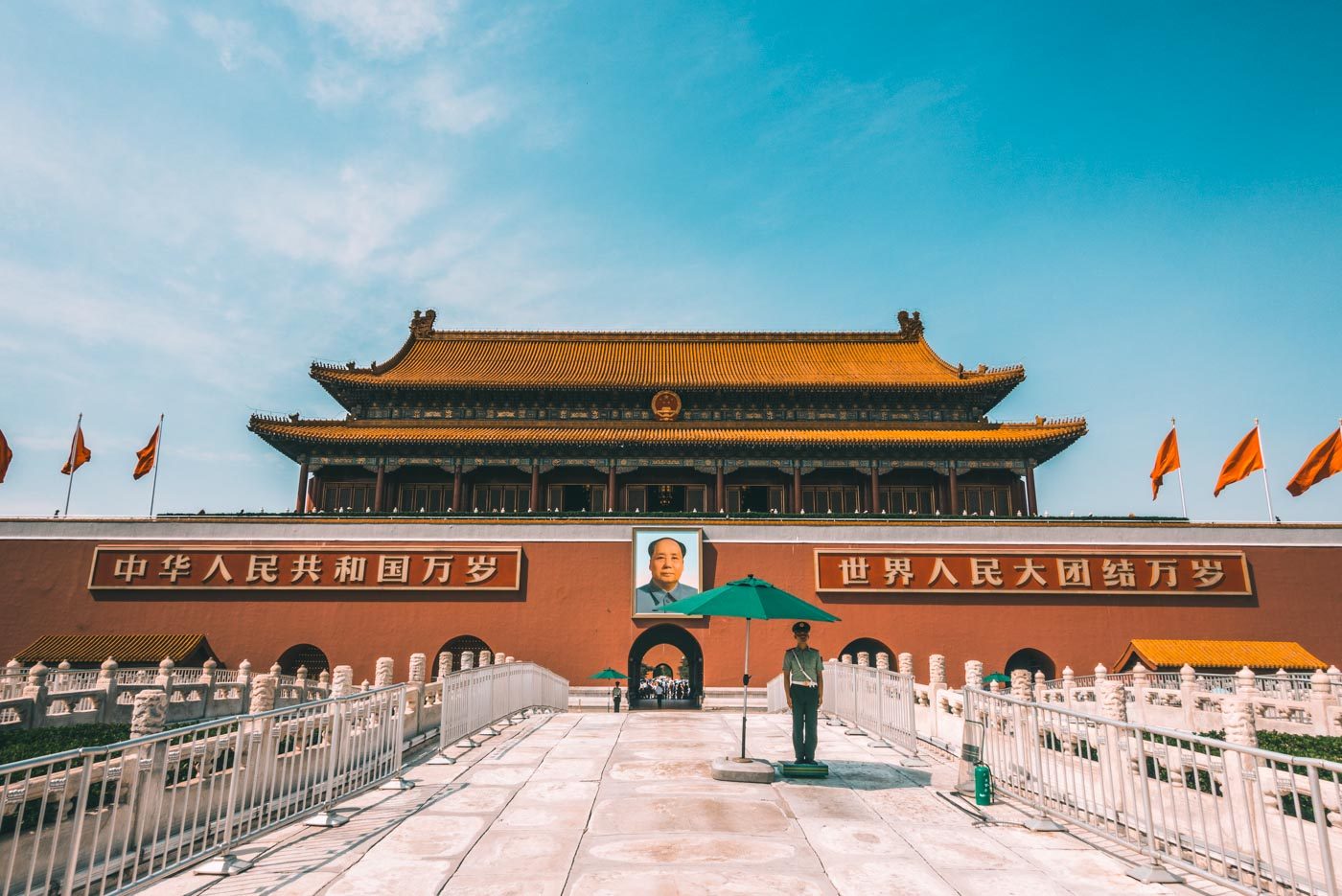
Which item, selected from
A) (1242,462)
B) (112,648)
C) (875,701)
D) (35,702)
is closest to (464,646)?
(112,648)

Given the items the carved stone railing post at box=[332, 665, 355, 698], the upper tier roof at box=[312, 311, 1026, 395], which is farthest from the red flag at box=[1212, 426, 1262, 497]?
the carved stone railing post at box=[332, 665, 355, 698]

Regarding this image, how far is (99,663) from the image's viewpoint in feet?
69.1

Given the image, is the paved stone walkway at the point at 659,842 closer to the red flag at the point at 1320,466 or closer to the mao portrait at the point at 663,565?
the mao portrait at the point at 663,565

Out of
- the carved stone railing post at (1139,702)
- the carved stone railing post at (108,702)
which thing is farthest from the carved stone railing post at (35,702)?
the carved stone railing post at (1139,702)

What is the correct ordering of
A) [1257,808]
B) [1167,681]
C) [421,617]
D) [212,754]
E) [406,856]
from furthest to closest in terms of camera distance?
[421,617]
[1167,681]
[212,754]
[406,856]
[1257,808]

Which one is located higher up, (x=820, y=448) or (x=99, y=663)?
(x=820, y=448)

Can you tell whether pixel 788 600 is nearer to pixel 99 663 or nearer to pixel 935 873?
pixel 935 873

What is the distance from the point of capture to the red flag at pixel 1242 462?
22.6 meters

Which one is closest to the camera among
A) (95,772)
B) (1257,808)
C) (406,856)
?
(1257,808)

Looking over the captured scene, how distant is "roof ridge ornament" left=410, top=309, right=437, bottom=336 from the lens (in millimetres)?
32938

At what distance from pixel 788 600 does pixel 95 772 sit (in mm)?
6495

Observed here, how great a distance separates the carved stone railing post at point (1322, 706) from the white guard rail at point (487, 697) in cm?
1428

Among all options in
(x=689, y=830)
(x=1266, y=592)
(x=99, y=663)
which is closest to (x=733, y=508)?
(x=1266, y=592)

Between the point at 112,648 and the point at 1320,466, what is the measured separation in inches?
1270
